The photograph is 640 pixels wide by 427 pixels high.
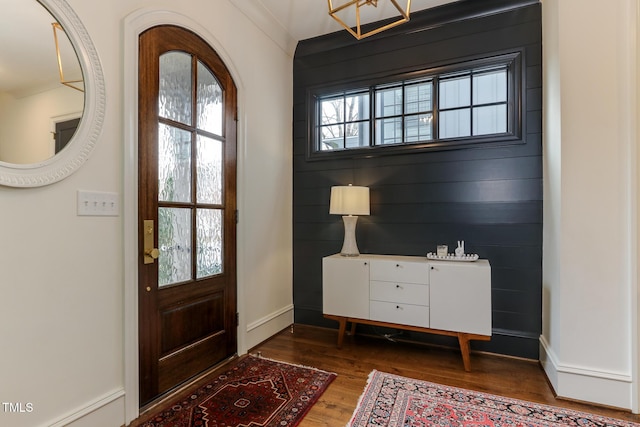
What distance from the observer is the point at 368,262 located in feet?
8.96

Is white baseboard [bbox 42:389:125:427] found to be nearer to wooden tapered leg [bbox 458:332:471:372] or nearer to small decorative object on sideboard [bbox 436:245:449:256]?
wooden tapered leg [bbox 458:332:471:372]

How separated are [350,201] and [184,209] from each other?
135cm

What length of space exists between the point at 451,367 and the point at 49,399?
8.09 ft

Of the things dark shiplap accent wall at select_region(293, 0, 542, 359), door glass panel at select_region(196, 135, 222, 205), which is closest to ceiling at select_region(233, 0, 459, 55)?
dark shiplap accent wall at select_region(293, 0, 542, 359)

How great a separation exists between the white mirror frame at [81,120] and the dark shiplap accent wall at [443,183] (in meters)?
2.03

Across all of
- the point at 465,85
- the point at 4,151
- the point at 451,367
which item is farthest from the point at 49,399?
the point at 465,85

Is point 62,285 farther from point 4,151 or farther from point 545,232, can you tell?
point 545,232

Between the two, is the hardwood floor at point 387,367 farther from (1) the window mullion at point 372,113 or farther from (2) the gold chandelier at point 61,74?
(1) the window mullion at point 372,113

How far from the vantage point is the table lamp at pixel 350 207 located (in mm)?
2844

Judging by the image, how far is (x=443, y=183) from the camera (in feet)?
9.36

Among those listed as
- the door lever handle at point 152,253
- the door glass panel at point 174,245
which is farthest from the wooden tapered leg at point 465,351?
the door lever handle at point 152,253

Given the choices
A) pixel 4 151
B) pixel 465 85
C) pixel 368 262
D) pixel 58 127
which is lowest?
pixel 368 262

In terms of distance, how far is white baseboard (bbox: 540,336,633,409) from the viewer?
1931 millimetres

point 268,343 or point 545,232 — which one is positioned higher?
point 545,232
